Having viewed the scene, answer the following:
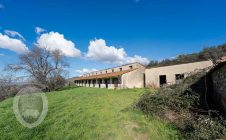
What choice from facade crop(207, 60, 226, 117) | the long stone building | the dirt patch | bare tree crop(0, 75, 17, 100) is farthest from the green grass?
bare tree crop(0, 75, 17, 100)

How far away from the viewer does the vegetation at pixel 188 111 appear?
5.74m

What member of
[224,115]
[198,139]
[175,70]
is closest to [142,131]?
[198,139]

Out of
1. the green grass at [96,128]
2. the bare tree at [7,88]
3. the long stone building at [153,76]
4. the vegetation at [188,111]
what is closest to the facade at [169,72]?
the long stone building at [153,76]

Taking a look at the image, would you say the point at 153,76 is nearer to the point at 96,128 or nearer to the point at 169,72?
the point at 169,72

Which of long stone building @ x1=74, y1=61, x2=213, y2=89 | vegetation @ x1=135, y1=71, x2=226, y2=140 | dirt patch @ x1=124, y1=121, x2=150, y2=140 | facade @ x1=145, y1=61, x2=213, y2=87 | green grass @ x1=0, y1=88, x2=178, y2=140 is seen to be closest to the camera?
vegetation @ x1=135, y1=71, x2=226, y2=140

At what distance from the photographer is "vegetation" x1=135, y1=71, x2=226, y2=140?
574 cm

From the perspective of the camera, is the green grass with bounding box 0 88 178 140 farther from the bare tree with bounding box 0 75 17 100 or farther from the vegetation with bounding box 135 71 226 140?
the bare tree with bounding box 0 75 17 100

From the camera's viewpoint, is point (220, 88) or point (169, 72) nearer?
point (220, 88)

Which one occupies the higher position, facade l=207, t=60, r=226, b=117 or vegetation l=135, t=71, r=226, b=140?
facade l=207, t=60, r=226, b=117

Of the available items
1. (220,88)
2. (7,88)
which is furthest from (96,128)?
(7,88)

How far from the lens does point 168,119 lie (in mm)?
7605

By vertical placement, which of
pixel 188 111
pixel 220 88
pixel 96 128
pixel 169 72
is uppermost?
pixel 169 72

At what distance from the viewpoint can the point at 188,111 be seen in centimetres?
768

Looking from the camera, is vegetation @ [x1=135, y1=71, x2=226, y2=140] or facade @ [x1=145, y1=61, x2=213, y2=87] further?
facade @ [x1=145, y1=61, x2=213, y2=87]
